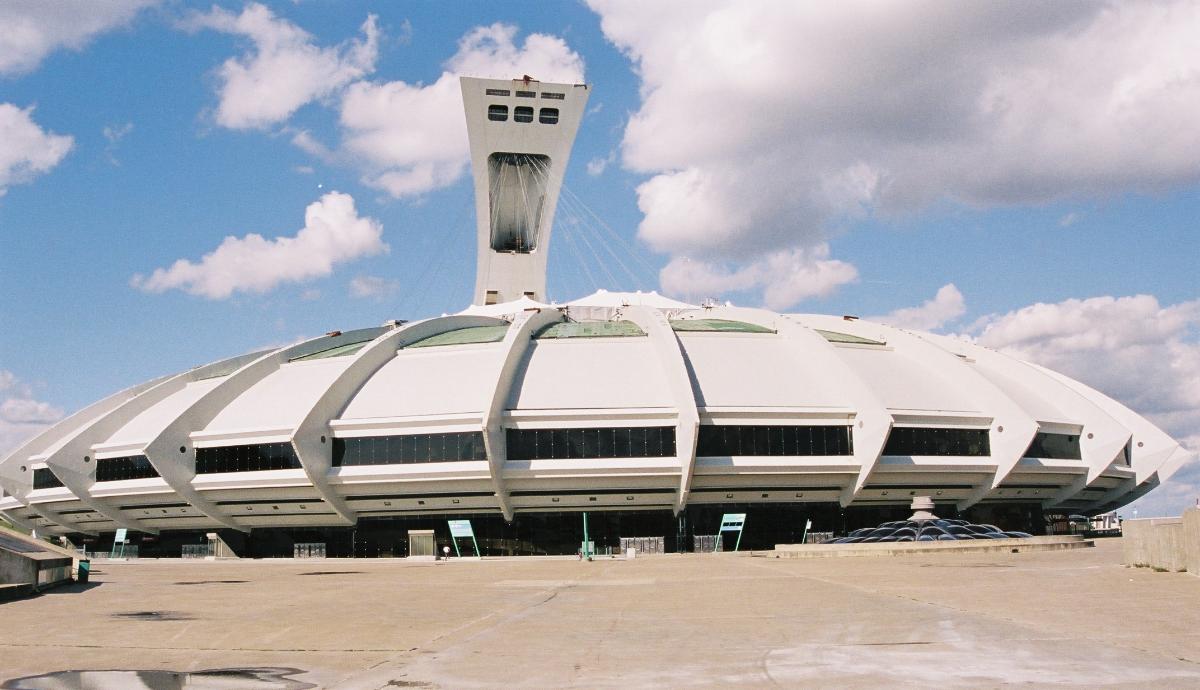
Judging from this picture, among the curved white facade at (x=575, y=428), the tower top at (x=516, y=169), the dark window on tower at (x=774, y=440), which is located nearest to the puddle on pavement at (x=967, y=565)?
the curved white facade at (x=575, y=428)

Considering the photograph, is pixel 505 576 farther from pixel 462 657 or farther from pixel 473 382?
pixel 473 382

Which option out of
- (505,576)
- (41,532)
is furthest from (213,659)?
(41,532)

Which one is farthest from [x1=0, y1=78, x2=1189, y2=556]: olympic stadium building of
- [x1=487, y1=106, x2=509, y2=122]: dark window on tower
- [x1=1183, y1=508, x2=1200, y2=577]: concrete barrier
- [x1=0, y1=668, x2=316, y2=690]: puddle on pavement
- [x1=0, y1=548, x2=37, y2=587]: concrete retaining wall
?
[x1=0, y1=668, x2=316, y2=690]: puddle on pavement

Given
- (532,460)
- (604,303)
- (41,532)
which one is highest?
(604,303)

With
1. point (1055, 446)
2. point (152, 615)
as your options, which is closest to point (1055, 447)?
point (1055, 446)

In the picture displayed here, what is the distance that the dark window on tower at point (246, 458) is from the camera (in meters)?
47.2

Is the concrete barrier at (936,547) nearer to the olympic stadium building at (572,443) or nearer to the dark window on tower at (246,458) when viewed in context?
the olympic stadium building at (572,443)

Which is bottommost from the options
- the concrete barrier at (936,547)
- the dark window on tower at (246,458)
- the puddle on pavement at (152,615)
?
the concrete barrier at (936,547)

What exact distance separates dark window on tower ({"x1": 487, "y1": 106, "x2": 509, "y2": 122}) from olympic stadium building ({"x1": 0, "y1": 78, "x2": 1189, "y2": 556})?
23.7 metres

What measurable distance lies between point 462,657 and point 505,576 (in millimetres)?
17830

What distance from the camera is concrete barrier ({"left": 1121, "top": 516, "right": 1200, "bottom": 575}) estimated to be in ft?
61.3

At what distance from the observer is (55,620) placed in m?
15.1

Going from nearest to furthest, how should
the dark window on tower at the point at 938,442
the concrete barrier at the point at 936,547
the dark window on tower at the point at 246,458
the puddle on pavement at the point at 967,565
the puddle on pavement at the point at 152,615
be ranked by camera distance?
the puddle on pavement at the point at 152,615 → the puddle on pavement at the point at 967,565 → the concrete barrier at the point at 936,547 → the dark window on tower at the point at 246,458 → the dark window on tower at the point at 938,442

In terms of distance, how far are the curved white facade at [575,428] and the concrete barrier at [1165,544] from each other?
905 inches
